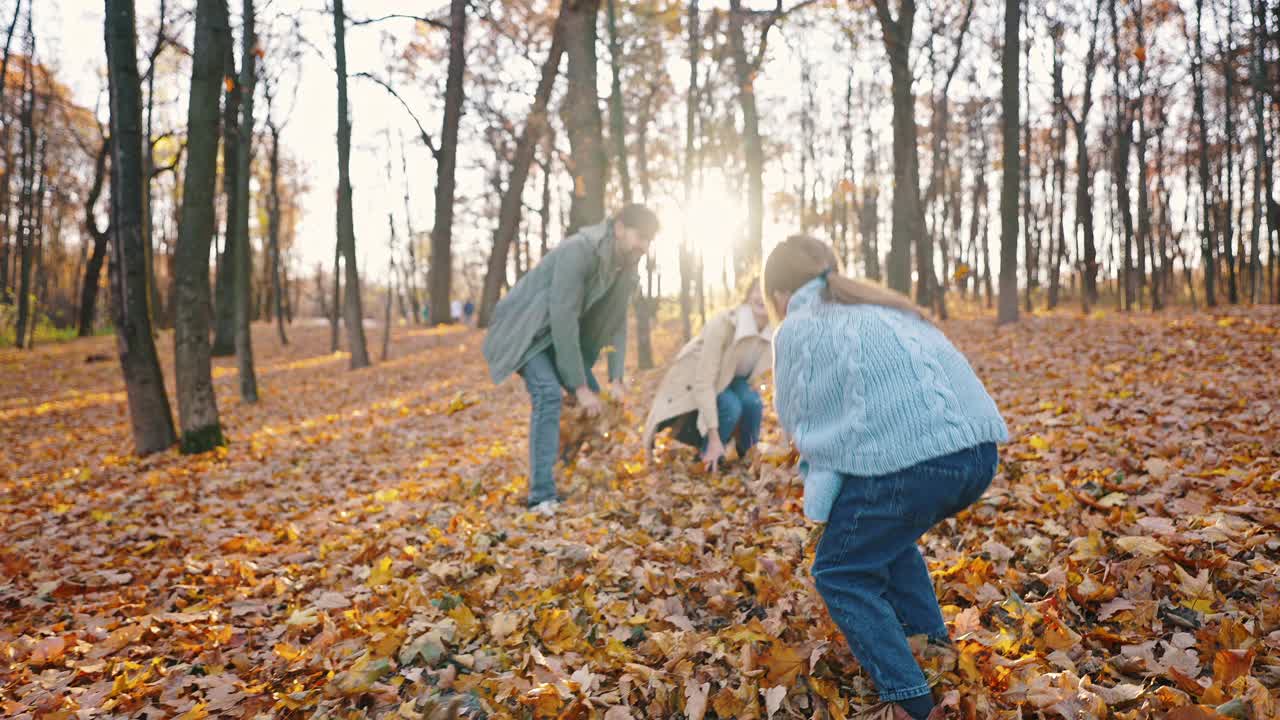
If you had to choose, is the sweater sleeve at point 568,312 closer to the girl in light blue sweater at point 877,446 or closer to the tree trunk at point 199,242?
the girl in light blue sweater at point 877,446

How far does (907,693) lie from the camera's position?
203 cm

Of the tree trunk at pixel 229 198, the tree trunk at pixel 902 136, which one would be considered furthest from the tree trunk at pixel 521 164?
the tree trunk at pixel 902 136

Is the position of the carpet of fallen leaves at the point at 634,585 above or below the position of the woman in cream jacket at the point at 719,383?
below

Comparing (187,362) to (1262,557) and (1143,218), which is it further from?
(1143,218)

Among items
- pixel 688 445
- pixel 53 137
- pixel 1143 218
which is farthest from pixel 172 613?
pixel 53 137

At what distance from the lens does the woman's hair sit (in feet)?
7.26

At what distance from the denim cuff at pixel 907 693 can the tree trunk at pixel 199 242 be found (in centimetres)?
723

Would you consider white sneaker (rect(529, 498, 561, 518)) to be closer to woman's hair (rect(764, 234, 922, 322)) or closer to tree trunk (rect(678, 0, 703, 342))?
woman's hair (rect(764, 234, 922, 322))

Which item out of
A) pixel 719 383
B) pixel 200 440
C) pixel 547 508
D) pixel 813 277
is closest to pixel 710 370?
pixel 719 383

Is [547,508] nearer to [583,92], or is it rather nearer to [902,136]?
[583,92]

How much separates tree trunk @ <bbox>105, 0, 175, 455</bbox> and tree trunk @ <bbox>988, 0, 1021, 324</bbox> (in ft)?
39.7

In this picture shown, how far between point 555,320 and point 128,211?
5.11 m

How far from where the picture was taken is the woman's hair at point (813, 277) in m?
2.21

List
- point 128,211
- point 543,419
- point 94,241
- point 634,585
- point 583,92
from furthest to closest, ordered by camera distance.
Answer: point 94,241
point 583,92
point 128,211
point 543,419
point 634,585
